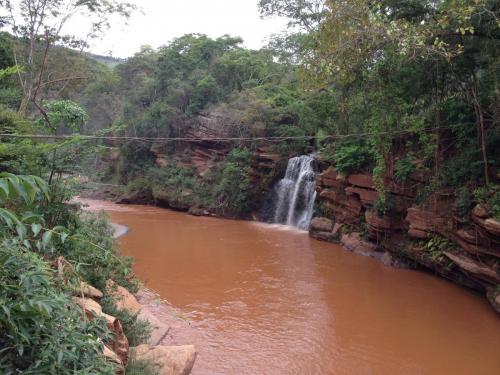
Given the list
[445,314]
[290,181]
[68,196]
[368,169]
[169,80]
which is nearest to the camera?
[68,196]

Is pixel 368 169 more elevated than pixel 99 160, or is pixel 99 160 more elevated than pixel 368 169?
pixel 368 169

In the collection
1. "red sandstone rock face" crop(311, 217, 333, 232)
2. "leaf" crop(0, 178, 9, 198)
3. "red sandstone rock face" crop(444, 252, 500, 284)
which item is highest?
"leaf" crop(0, 178, 9, 198)

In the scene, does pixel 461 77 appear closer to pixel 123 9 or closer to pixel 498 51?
pixel 498 51

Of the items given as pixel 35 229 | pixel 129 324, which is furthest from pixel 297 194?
pixel 35 229

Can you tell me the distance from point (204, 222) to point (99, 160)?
1551cm

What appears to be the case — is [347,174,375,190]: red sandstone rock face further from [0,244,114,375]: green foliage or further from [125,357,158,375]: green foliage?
[0,244,114,375]: green foliage

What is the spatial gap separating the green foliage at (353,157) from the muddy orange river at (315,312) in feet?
8.24

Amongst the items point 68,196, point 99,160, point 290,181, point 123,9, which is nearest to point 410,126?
point 290,181

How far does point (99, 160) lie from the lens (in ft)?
104

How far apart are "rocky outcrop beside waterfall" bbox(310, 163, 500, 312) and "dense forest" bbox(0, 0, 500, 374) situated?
18 cm

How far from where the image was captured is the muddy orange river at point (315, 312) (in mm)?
6555

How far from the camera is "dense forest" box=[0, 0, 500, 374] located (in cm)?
266

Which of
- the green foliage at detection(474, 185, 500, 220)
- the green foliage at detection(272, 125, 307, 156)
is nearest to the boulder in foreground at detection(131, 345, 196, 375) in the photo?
the green foliage at detection(474, 185, 500, 220)

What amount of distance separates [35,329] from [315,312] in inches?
261
